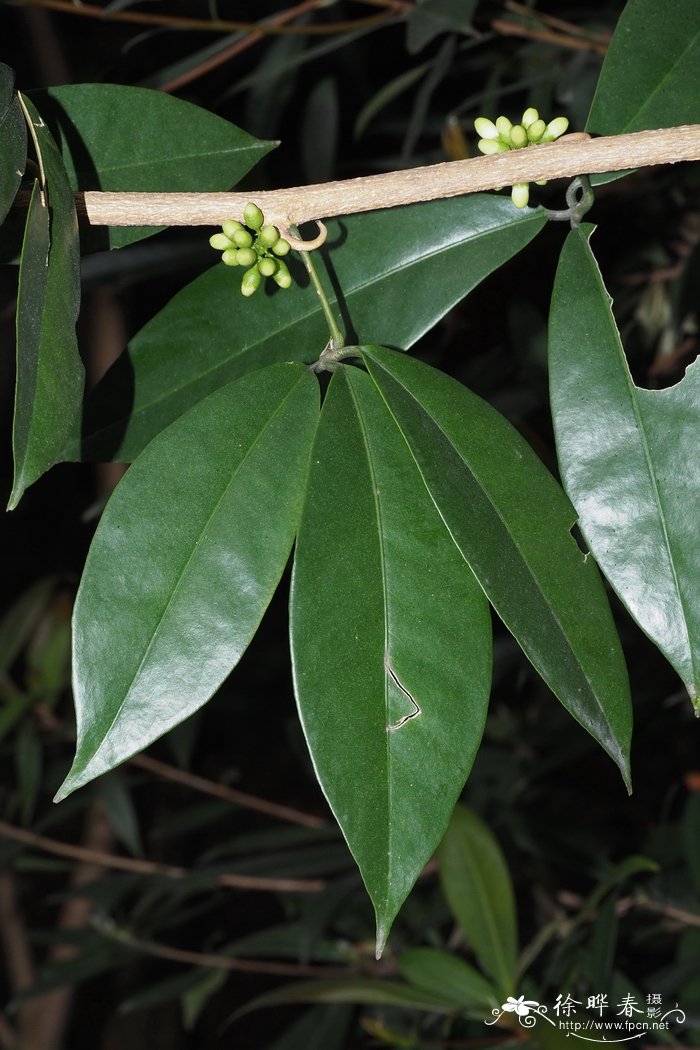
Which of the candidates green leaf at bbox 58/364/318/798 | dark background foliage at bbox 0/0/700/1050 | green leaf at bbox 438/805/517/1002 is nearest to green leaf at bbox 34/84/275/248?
green leaf at bbox 58/364/318/798

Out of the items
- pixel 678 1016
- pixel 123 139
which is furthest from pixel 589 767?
pixel 123 139

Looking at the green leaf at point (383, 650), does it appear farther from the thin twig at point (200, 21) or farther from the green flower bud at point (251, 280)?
the thin twig at point (200, 21)

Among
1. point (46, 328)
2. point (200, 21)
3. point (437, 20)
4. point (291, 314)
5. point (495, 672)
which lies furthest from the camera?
point (495, 672)

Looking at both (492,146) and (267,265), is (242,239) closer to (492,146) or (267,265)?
(267,265)

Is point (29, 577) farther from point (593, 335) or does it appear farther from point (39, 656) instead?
point (593, 335)

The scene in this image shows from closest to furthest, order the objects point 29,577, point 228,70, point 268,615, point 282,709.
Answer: point 228,70, point 268,615, point 282,709, point 29,577

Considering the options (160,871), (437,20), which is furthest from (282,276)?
(160,871)
